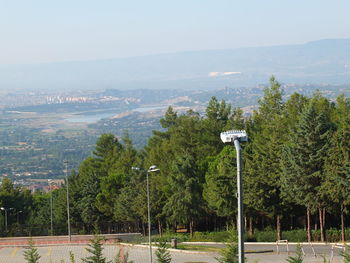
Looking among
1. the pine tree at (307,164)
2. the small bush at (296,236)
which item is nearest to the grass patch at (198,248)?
the small bush at (296,236)

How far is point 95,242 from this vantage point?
18203 mm

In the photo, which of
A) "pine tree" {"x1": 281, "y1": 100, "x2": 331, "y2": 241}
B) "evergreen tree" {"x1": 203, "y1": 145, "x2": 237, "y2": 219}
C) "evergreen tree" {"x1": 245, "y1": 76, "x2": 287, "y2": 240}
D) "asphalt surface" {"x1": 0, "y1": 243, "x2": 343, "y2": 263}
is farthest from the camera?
"evergreen tree" {"x1": 203, "y1": 145, "x2": 237, "y2": 219}

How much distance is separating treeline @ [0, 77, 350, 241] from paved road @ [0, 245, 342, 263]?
203 cm

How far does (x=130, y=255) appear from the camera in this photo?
33406mm

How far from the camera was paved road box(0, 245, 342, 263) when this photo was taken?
97.3 ft

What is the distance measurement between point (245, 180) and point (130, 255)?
707 cm

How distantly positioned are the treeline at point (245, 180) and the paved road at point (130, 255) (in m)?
2.03

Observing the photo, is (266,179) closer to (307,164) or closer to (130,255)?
(307,164)

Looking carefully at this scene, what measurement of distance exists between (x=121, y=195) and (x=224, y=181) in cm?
959

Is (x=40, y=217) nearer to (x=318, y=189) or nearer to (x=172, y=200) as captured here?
(x=172, y=200)

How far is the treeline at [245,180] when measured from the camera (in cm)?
3466

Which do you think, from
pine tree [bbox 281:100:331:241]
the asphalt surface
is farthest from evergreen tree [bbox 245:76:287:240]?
the asphalt surface

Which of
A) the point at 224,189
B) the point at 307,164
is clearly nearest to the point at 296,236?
the point at 307,164

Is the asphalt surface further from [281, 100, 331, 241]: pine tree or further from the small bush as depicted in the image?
[281, 100, 331, 241]: pine tree
